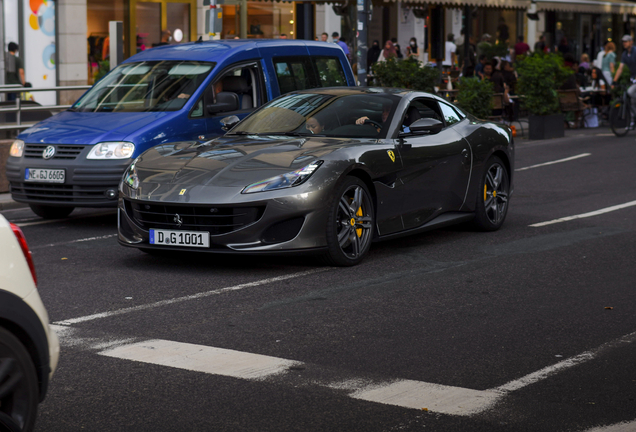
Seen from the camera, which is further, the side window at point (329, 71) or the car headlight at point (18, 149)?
the side window at point (329, 71)

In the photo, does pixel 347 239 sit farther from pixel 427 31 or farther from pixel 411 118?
pixel 427 31

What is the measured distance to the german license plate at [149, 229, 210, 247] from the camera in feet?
24.7

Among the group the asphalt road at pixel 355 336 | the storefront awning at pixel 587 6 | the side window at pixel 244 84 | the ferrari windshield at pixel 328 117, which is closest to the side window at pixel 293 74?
the side window at pixel 244 84

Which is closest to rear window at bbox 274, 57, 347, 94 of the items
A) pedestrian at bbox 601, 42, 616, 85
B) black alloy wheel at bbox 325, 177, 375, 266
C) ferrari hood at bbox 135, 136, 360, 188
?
ferrari hood at bbox 135, 136, 360, 188

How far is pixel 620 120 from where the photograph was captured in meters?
21.1

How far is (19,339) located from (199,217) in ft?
12.5

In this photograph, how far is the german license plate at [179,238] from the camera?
296 inches

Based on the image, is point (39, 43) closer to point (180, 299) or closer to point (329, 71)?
point (329, 71)

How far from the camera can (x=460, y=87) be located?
19.7m

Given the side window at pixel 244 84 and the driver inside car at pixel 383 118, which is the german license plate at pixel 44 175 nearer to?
the side window at pixel 244 84

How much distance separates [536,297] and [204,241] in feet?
7.93

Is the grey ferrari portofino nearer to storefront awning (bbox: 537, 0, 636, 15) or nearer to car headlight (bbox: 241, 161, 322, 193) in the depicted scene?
car headlight (bbox: 241, 161, 322, 193)

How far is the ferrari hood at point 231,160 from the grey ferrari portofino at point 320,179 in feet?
0.04

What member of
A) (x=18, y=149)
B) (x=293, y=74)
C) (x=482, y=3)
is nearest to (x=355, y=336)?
(x=18, y=149)
